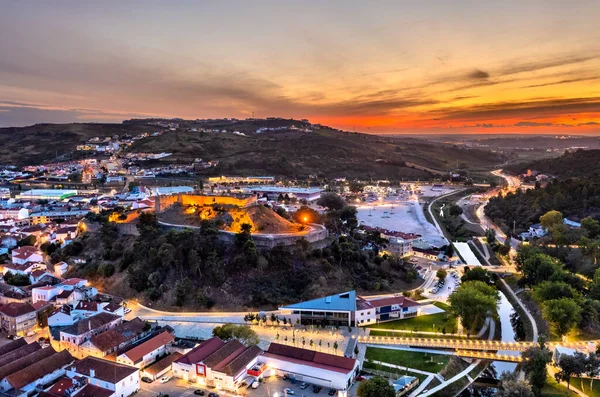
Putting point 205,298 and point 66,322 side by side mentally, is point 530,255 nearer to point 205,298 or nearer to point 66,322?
point 205,298

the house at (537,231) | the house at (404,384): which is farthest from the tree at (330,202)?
the house at (404,384)

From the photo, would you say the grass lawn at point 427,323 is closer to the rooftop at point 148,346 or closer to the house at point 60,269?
the rooftop at point 148,346

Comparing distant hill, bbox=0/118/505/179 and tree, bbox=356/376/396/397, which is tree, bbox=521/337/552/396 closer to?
tree, bbox=356/376/396/397

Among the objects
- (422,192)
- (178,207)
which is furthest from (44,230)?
(422,192)

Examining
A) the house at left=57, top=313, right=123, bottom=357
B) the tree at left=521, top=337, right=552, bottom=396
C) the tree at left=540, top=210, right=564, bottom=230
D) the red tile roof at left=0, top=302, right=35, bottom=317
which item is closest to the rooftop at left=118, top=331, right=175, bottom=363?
the house at left=57, top=313, right=123, bottom=357

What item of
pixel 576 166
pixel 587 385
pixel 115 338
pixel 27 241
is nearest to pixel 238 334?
pixel 115 338

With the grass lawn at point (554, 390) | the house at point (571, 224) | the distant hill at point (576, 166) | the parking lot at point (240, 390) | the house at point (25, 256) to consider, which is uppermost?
the distant hill at point (576, 166)
